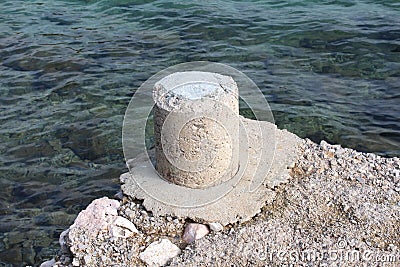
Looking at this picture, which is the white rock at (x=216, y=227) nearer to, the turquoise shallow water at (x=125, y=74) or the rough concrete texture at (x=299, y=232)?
the rough concrete texture at (x=299, y=232)

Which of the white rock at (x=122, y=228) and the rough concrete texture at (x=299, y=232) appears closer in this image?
the rough concrete texture at (x=299, y=232)

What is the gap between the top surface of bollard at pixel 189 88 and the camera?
440 cm

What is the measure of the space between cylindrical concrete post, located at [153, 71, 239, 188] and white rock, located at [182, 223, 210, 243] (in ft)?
1.43

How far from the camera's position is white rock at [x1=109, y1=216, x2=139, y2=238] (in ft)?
14.0

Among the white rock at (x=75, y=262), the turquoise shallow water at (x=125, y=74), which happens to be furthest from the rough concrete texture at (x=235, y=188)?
the turquoise shallow water at (x=125, y=74)

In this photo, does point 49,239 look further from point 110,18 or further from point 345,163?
point 110,18

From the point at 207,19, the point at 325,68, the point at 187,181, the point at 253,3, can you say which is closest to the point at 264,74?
the point at 325,68

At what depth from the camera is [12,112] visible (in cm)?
786

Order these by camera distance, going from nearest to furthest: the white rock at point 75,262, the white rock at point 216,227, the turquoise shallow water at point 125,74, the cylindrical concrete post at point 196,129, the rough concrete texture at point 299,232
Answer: the rough concrete texture at point 299,232
the white rock at point 75,262
the white rock at point 216,227
the cylindrical concrete post at point 196,129
the turquoise shallow water at point 125,74

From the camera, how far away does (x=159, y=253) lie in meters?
4.07

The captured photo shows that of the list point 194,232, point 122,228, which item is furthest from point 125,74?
point 194,232

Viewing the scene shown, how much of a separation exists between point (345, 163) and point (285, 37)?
16.9 feet

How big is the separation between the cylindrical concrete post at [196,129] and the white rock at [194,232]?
434 mm

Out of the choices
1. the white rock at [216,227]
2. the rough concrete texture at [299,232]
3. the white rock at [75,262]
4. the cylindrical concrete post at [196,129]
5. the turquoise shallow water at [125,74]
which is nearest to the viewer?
the rough concrete texture at [299,232]
